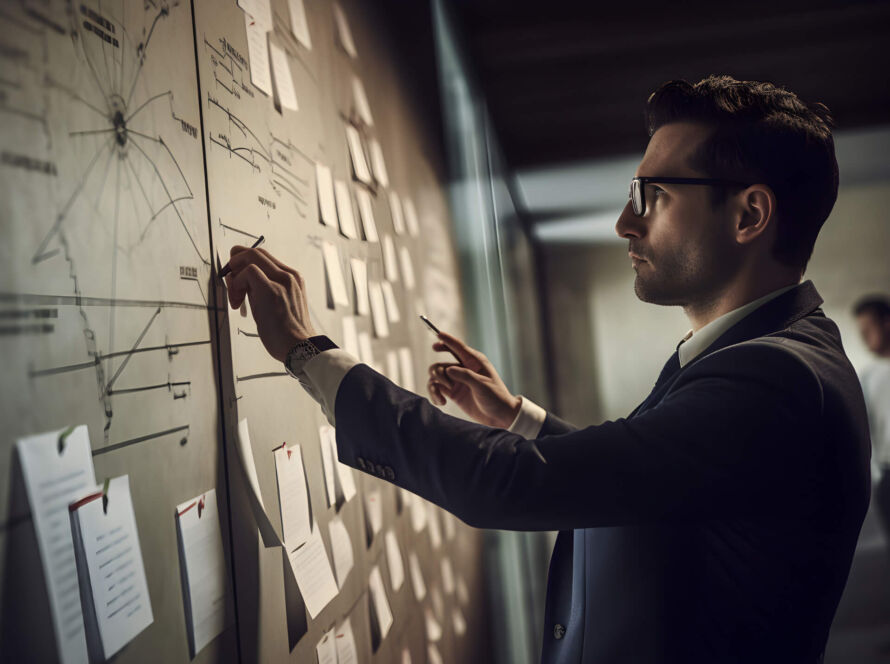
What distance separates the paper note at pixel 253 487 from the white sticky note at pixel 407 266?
42.0 inches

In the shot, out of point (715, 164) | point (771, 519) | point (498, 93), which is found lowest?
point (771, 519)

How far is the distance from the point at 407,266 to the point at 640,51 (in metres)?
2.88

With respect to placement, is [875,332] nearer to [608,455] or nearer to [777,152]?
[777,152]

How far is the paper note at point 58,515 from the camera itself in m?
0.55

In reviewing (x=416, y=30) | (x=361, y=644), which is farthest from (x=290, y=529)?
(x=416, y=30)

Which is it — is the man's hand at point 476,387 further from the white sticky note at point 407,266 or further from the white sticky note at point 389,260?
the white sticky note at point 407,266

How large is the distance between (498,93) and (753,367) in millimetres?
3962

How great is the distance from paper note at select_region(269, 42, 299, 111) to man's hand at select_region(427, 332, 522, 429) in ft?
2.07

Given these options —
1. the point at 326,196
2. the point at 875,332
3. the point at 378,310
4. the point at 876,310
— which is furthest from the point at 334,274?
the point at 876,310

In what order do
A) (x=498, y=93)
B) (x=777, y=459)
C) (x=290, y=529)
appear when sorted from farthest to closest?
(x=498, y=93)
(x=290, y=529)
(x=777, y=459)

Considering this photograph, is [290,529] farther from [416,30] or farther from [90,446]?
[416,30]

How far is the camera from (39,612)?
1.79 feet

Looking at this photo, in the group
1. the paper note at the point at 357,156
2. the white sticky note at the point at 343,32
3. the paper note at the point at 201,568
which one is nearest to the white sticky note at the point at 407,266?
the paper note at the point at 357,156

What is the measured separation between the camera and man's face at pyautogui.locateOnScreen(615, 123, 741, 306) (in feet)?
4.00
